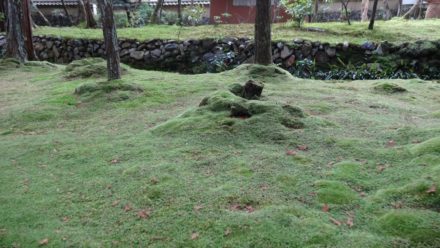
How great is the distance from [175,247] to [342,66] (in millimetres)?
10007

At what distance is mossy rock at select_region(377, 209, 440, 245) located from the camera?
3152 mm

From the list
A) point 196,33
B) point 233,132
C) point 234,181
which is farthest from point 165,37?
point 234,181

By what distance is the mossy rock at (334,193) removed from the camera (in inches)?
149

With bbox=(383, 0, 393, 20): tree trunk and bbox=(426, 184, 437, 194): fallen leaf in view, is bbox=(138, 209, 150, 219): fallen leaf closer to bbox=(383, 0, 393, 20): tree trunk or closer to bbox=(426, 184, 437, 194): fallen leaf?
bbox=(426, 184, 437, 194): fallen leaf

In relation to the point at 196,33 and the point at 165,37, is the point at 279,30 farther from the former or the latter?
the point at 165,37

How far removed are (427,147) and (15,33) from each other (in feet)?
42.2

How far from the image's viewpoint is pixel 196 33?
15.2m

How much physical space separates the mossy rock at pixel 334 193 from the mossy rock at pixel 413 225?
1.31 ft

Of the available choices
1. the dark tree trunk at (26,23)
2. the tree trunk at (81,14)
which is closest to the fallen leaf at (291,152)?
the dark tree trunk at (26,23)

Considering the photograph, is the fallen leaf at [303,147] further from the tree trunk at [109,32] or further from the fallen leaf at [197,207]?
the tree trunk at [109,32]

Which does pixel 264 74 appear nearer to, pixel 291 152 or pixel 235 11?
pixel 291 152

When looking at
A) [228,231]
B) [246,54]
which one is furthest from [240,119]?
[246,54]

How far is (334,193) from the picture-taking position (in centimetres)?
388

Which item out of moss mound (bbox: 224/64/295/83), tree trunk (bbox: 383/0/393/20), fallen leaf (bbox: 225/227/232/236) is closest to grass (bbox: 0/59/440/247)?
fallen leaf (bbox: 225/227/232/236)
